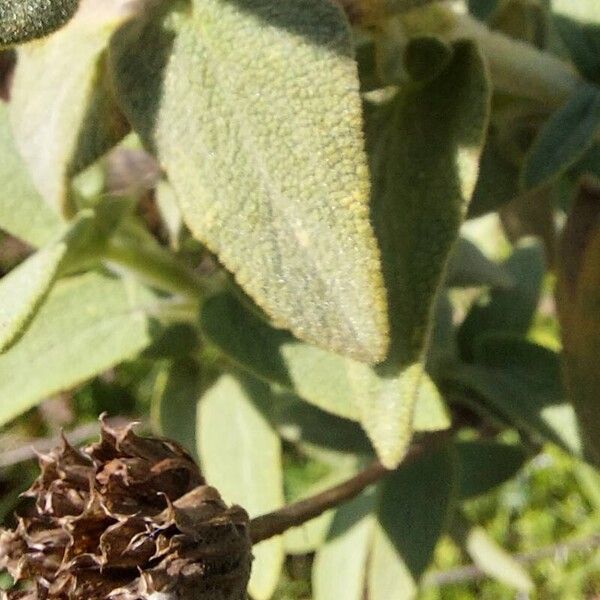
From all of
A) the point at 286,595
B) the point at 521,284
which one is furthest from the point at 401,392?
the point at 286,595

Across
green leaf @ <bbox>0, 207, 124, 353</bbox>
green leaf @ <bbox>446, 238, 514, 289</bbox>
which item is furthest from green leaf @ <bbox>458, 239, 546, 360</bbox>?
green leaf @ <bbox>0, 207, 124, 353</bbox>

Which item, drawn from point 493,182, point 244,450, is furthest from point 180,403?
point 493,182

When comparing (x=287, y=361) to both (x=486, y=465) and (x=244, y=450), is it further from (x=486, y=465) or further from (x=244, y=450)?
(x=486, y=465)

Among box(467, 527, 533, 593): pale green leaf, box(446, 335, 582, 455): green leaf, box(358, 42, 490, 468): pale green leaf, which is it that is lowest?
box(467, 527, 533, 593): pale green leaf

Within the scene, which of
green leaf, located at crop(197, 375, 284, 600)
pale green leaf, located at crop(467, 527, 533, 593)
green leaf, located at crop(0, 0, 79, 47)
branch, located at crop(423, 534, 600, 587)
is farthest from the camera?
branch, located at crop(423, 534, 600, 587)

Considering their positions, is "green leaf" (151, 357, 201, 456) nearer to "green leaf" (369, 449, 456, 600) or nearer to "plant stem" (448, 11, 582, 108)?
"green leaf" (369, 449, 456, 600)

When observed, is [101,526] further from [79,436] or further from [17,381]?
[79,436]

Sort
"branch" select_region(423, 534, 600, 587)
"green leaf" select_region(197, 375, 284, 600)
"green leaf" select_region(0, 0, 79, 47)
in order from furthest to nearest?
"branch" select_region(423, 534, 600, 587), "green leaf" select_region(197, 375, 284, 600), "green leaf" select_region(0, 0, 79, 47)
